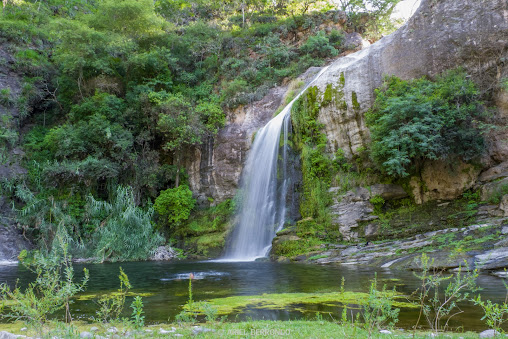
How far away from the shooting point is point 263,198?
20203mm

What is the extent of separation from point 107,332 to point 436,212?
47.6 ft

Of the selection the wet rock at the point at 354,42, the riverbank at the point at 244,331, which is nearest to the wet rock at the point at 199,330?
the riverbank at the point at 244,331

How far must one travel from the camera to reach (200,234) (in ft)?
72.0

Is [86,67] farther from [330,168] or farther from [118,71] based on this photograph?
[330,168]

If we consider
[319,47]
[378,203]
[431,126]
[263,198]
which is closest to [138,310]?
[431,126]

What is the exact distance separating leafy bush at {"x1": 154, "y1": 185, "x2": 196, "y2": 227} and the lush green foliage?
12061 mm

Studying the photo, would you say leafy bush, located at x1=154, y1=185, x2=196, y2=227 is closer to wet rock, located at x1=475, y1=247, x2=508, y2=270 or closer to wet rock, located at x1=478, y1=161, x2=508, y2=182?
wet rock, located at x1=478, y1=161, x2=508, y2=182

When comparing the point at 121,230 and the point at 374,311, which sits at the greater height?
the point at 374,311

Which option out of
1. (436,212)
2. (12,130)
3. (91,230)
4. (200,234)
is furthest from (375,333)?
(12,130)

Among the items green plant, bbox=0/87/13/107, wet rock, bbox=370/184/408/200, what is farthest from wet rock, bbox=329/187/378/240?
green plant, bbox=0/87/13/107

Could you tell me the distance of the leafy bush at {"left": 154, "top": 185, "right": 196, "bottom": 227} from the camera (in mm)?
21875

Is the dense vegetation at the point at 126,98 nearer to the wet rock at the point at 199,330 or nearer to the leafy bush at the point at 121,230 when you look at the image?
the leafy bush at the point at 121,230

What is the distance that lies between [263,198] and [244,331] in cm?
1570

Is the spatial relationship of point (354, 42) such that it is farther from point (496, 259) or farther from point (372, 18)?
point (496, 259)
